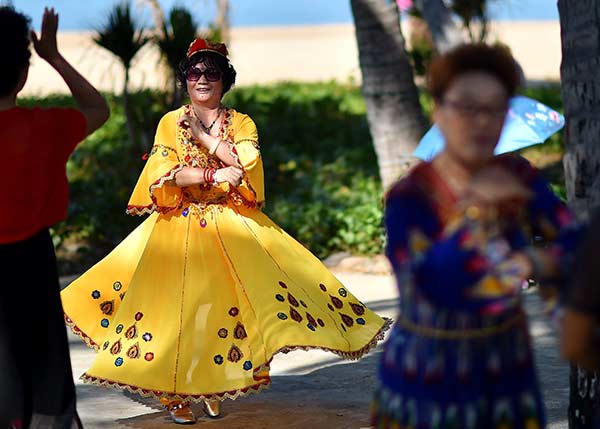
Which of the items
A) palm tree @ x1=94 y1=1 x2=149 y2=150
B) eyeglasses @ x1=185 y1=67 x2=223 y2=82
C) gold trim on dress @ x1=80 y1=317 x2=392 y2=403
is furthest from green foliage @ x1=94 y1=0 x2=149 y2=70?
gold trim on dress @ x1=80 y1=317 x2=392 y2=403

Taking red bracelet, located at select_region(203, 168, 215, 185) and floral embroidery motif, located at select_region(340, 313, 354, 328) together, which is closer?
red bracelet, located at select_region(203, 168, 215, 185)

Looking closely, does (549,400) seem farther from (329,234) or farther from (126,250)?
(329,234)

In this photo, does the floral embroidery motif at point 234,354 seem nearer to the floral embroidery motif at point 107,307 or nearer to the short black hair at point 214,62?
the floral embroidery motif at point 107,307

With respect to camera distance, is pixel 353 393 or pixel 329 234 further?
pixel 329 234

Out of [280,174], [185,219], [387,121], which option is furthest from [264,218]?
[280,174]

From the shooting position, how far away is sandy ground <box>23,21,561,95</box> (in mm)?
29450

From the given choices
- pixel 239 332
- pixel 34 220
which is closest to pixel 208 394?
pixel 239 332

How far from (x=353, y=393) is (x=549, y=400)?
1032 mm

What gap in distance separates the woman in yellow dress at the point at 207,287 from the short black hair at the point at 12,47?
194 centimetres

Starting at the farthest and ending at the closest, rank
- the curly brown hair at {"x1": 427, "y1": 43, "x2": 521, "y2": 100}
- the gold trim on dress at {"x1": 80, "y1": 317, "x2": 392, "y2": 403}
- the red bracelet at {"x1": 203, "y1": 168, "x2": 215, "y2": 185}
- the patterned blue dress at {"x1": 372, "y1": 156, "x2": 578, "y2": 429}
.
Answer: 1. the red bracelet at {"x1": 203, "y1": 168, "x2": 215, "y2": 185}
2. the gold trim on dress at {"x1": 80, "y1": 317, "x2": 392, "y2": 403}
3. the curly brown hair at {"x1": 427, "y1": 43, "x2": 521, "y2": 100}
4. the patterned blue dress at {"x1": 372, "y1": 156, "x2": 578, "y2": 429}

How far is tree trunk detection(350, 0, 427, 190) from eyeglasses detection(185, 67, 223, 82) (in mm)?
5148

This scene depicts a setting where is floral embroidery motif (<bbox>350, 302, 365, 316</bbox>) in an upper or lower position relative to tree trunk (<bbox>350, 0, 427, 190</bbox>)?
lower

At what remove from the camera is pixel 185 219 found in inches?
247

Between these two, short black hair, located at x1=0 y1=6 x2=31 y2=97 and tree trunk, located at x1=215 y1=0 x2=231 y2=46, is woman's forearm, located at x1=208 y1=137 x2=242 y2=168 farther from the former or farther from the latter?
tree trunk, located at x1=215 y1=0 x2=231 y2=46
